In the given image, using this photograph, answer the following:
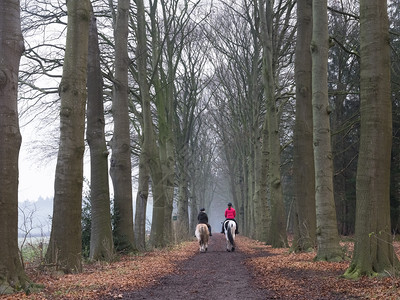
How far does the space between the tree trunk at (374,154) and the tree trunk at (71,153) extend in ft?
18.2

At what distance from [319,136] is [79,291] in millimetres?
6782

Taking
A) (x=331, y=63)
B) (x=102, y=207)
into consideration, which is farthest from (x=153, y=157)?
(x=331, y=63)

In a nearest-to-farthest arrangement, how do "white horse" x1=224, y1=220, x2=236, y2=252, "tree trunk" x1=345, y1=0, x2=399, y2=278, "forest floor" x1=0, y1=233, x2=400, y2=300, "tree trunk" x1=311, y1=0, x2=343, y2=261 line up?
"forest floor" x1=0, y1=233, x2=400, y2=300, "tree trunk" x1=345, y1=0, x2=399, y2=278, "tree trunk" x1=311, y1=0, x2=343, y2=261, "white horse" x1=224, y1=220, x2=236, y2=252

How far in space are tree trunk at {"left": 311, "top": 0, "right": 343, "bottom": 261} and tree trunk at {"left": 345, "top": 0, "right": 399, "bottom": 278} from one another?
127 inches

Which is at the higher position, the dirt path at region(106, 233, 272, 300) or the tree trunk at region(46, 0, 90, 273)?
the tree trunk at region(46, 0, 90, 273)

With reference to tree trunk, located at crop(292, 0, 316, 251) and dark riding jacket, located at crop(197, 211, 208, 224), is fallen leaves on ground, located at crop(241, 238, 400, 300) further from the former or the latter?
dark riding jacket, located at crop(197, 211, 208, 224)

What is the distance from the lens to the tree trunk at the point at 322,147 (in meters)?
12.1

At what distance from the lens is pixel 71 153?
1075 cm

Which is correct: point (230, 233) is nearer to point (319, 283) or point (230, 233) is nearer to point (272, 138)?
point (272, 138)

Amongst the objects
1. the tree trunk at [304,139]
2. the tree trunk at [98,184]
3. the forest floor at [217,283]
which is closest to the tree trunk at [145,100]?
the tree trunk at [98,184]

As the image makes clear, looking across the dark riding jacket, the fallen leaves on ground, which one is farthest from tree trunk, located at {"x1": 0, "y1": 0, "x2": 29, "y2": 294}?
the dark riding jacket

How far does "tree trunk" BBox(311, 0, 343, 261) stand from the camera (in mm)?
12141

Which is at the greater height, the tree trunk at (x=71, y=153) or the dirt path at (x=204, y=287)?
the tree trunk at (x=71, y=153)

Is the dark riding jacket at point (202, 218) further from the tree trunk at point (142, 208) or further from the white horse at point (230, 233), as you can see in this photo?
the tree trunk at point (142, 208)
